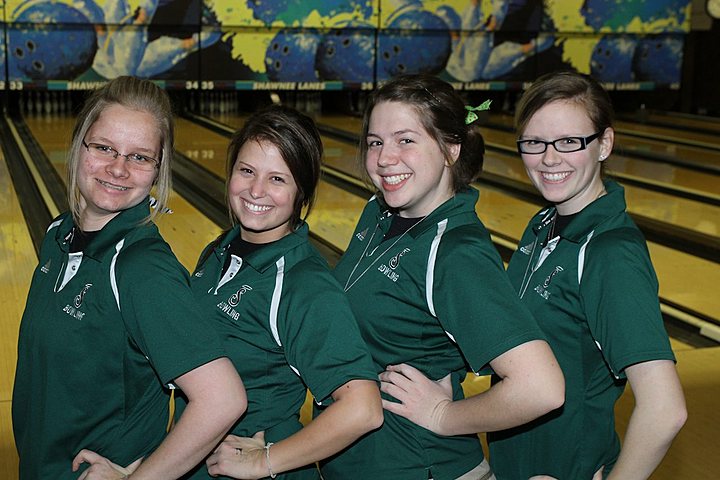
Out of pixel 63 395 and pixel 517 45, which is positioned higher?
pixel 517 45

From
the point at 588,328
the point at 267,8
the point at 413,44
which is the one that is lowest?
the point at 588,328

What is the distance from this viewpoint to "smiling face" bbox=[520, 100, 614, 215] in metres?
1.51

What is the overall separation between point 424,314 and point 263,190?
0.30 m

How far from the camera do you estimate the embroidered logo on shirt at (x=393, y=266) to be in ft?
4.50

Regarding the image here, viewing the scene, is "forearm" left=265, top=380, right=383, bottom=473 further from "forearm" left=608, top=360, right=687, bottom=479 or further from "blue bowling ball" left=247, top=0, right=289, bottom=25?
"blue bowling ball" left=247, top=0, right=289, bottom=25

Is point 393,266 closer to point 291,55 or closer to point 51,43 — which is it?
point 51,43

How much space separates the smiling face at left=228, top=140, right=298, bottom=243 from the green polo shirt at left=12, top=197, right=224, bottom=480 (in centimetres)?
15

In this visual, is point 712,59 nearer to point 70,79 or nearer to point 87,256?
point 70,79

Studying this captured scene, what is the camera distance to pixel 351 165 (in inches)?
230

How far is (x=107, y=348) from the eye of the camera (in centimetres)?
125

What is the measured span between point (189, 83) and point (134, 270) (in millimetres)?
7113

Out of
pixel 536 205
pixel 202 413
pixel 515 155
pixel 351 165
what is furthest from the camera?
pixel 515 155

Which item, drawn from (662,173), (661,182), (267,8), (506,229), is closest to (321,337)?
(506,229)

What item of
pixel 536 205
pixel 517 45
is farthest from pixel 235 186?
pixel 517 45
